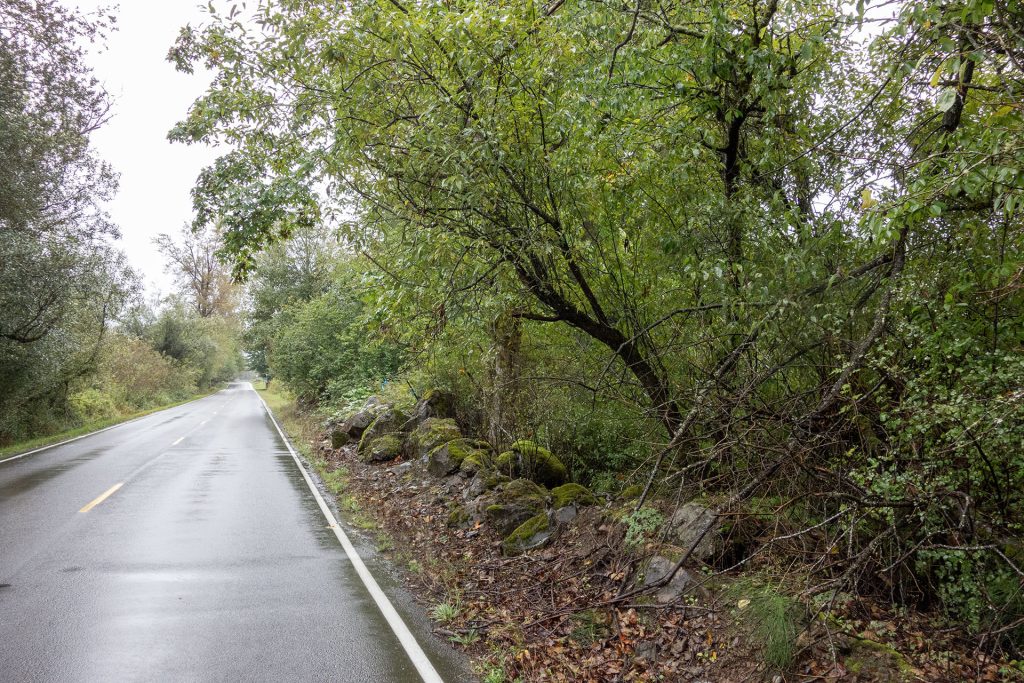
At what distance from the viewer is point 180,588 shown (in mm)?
6418

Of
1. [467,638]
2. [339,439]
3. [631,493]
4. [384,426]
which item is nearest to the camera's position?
[467,638]

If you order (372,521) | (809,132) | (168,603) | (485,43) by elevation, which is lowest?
(372,521)

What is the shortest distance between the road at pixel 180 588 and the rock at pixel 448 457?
7.07 ft

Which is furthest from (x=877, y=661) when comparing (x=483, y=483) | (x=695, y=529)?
(x=483, y=483)

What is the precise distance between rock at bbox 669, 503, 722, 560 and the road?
7.91 ft

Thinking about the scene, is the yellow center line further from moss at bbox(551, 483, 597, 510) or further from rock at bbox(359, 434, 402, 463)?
moss at bbox(551, 483, 597, 510)

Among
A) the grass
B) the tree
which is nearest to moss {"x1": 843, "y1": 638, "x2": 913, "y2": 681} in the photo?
the grass

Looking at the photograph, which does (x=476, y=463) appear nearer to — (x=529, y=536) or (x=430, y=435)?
(x=430, y=435)

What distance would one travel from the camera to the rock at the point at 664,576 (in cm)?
551

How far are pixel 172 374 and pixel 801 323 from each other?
173 feet

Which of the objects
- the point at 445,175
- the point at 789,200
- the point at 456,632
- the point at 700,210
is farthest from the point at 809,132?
the point at 456,632

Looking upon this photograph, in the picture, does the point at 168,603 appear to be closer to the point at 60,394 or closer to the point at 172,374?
the point at 60,394

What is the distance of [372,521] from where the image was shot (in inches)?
402

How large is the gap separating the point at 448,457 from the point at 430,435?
1.91m
